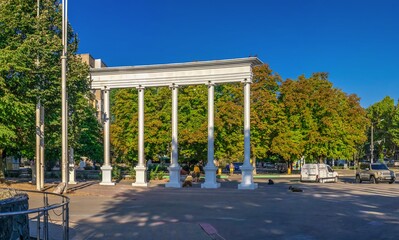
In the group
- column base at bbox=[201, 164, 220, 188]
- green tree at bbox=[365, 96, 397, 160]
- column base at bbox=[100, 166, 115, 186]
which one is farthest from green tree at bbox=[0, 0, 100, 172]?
green tree at bbox=[365, 96, 397, 160]

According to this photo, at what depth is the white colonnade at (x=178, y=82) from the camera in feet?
92.8

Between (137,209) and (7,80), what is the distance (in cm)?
1096

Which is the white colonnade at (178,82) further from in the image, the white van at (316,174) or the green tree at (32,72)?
the white van at (316,174)

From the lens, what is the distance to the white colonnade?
28297mm

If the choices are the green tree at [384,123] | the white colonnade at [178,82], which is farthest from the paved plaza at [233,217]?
the green tree at [384,123]

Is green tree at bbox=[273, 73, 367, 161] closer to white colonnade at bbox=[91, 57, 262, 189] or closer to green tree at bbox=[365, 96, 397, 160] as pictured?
white colonnade at bbox=[91, 57, 262, 189]

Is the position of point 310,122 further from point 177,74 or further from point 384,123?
point 384,123

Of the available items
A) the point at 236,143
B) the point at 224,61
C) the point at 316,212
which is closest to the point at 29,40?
the point at 224,61

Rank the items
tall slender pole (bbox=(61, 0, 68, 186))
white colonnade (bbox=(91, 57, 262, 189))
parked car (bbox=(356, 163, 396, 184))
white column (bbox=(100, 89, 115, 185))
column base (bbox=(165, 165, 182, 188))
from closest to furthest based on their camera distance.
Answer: tall slender pole (bbox=(61, 0, 68, 186)) < white colonnade (bbox=(91, 57, 262, 189)) < column base (bbox=(165, 165, 182, 188)) < white column (bbox=(100, 89, 115, 185)) < parked car (bbox=(356, 163, 396, 184))

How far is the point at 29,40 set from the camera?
23672mm

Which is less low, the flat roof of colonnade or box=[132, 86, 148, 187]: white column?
the flat roof of colonnade

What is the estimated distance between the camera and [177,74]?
30453 mm

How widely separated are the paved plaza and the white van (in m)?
14.7

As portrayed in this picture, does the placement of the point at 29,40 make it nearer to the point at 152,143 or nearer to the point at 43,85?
the point at 43,85
